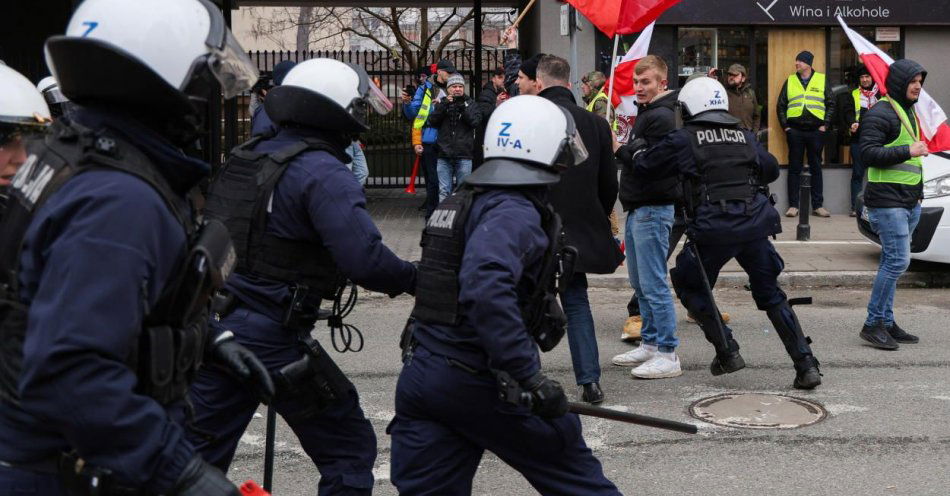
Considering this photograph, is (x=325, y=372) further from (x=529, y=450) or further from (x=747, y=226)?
(x=747, y=226)

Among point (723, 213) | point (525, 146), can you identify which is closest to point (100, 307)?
point (525, 146)

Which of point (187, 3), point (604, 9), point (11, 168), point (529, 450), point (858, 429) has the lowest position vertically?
point (858, 429)

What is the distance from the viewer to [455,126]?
44.7 feet

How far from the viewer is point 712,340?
6.85 metres

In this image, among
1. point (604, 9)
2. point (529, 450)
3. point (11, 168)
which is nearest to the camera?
point (529, 450)

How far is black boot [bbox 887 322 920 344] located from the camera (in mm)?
8070

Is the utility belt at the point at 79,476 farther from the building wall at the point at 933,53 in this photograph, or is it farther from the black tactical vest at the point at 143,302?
the building wall at the point at 933,53

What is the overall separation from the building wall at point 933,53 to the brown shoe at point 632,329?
8.68 m

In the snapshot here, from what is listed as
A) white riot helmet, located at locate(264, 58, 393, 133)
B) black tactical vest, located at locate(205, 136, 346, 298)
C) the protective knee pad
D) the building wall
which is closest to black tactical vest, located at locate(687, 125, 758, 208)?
the protective knee pad

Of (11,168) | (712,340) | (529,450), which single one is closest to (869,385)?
(712,340)

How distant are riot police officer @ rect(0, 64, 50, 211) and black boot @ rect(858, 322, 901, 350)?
18.6 feet

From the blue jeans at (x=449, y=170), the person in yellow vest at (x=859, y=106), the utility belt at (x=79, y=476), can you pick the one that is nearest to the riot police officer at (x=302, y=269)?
the utility belt at (x=79, y=476)

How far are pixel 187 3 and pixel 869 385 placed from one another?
541 cm

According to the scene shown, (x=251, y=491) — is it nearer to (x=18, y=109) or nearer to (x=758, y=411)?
(x=18, y=109)
